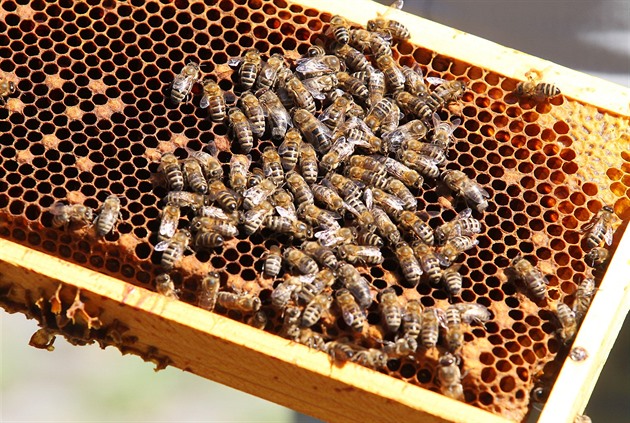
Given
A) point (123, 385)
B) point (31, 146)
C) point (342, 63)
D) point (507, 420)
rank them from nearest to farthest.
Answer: point (507, 420), point (31, 146), point (342, 63), point (123, 385)

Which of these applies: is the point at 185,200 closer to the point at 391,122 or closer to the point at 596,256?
the point at 391,122

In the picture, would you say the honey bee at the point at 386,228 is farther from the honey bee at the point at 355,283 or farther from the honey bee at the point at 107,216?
the honey bee at the point at 107,216

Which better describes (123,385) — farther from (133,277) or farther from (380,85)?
(380,85)

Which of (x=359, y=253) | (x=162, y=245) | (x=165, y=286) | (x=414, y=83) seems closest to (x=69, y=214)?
(x=162, y=245)

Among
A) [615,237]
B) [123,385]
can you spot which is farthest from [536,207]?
[123,385]

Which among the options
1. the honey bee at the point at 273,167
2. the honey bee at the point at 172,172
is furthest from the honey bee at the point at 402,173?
the honey bee at the point at 172,172
